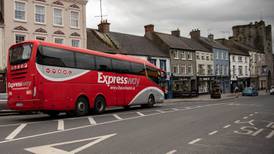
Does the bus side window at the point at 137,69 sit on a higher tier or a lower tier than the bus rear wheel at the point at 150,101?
higher

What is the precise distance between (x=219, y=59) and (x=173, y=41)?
1433 cm

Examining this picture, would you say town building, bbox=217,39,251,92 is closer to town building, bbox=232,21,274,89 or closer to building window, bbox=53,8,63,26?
town building, bbox=232,21,274,89

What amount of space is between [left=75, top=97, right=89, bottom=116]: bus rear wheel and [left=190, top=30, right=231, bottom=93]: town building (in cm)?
4757

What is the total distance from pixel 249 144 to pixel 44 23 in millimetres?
28483

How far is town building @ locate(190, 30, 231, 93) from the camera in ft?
208

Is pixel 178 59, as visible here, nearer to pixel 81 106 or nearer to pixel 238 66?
pixel 238 66

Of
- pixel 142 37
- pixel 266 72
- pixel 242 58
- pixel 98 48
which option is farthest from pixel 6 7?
pixel 266 72

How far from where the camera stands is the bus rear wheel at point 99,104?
19094mm

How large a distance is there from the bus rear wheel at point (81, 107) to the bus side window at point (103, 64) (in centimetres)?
228

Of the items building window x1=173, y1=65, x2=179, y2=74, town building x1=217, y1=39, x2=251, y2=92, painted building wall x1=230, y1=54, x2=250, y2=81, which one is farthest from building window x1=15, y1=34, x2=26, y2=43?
painted building wall x1=230, y1=54, x2=250, y2=81

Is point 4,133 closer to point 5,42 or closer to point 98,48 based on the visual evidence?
point 5,42

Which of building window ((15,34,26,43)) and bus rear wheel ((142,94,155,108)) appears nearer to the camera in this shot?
bus rear wheel ((142,94,155,108))

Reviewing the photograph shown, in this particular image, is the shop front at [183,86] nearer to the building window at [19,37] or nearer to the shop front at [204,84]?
the shop front at [204,84]

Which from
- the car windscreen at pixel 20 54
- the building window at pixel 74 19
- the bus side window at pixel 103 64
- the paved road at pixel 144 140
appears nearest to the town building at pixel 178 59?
the building window at pixel 74 19
